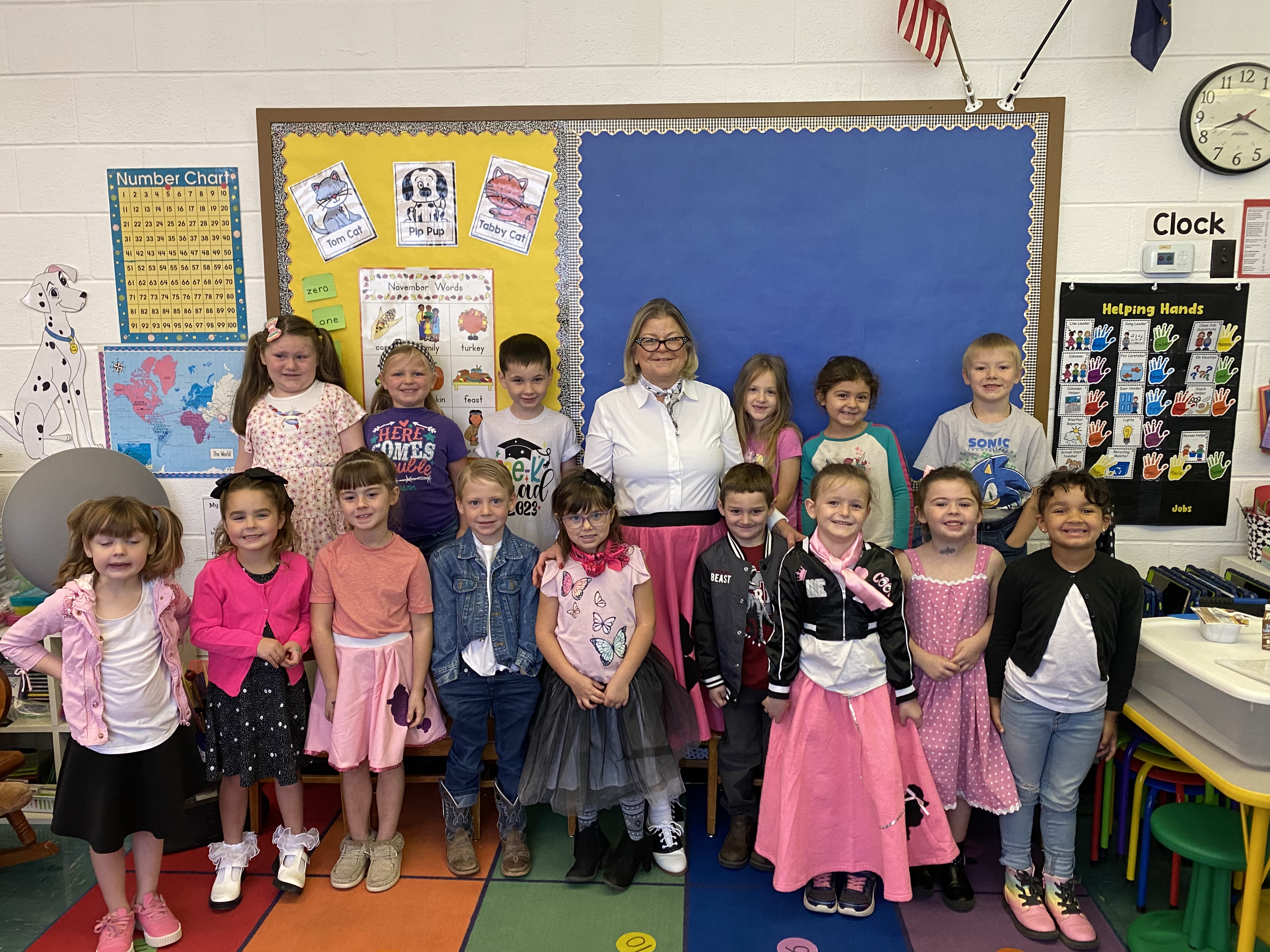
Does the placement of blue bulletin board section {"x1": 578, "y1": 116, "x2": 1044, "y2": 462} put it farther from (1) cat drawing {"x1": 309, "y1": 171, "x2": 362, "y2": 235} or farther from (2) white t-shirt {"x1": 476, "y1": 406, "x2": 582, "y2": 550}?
(1) cat drawing {"x1": 309, "y1": 171, "x2": 362, "y2": 235}

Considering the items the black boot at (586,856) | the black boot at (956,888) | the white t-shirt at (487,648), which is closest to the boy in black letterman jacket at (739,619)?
the black boot at (586,856)

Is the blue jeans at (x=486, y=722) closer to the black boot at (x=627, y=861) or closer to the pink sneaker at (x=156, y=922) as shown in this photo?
the black boot at (x=627, y=861)

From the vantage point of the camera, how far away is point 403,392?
8.89 ft

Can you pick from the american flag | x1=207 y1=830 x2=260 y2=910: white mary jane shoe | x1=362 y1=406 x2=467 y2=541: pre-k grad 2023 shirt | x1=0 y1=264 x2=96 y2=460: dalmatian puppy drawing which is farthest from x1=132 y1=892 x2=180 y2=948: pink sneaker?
the american flag

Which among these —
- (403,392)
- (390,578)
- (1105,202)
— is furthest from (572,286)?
(1105,202)

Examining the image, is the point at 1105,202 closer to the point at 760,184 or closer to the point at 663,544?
the point at 760,184

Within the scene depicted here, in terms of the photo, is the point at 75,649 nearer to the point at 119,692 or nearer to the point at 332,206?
the point at 119,692

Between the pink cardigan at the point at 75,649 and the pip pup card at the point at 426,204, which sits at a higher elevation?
the pip pup card at the point at 426,204

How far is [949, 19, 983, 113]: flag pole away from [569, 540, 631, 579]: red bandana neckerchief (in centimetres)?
180

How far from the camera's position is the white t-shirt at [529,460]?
9.02ft

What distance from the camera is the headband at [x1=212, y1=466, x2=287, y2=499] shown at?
2.26 metres

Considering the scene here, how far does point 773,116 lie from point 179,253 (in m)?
2.07

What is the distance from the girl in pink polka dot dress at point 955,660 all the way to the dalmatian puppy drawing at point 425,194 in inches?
70.7

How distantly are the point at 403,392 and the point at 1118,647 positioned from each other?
7.13 ft
